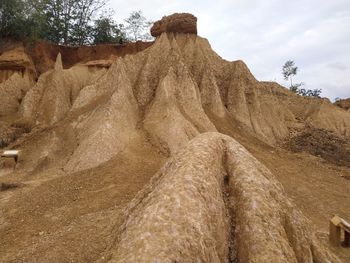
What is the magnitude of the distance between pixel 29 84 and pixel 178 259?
16443 millimetres


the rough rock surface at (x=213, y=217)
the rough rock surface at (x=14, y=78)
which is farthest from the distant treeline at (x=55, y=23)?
the rough rock surface at (x=213, y=217)

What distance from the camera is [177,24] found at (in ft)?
64.1

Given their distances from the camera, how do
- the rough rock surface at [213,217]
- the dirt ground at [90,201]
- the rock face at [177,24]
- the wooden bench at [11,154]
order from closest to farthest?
the rough rock surface at [213,217] < the dirt ground at [90,201] < the wooden bench at [11,154] < the rock face at [177,24]

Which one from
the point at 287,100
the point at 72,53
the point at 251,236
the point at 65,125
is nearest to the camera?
the point at 251,236

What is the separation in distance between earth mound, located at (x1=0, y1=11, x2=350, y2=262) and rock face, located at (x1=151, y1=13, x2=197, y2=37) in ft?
0.17

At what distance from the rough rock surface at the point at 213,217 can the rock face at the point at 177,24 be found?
14.8 metres

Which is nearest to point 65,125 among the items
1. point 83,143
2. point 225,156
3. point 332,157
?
point 83,143

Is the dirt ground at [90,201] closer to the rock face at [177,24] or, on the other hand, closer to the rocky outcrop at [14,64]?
the rock face at [177,24]

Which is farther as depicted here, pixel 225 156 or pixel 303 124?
pixel 303 124

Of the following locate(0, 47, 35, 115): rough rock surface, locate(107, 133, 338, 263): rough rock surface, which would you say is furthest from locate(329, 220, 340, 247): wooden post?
locate(0, 47, 35, 115): rough rock surface

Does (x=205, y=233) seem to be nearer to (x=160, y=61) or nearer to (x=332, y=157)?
(x=160, y=61)

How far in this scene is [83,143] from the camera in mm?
11914

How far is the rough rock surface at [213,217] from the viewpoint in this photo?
395cm

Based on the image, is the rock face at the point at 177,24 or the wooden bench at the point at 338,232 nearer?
the wooden bench at the point at 338,232
